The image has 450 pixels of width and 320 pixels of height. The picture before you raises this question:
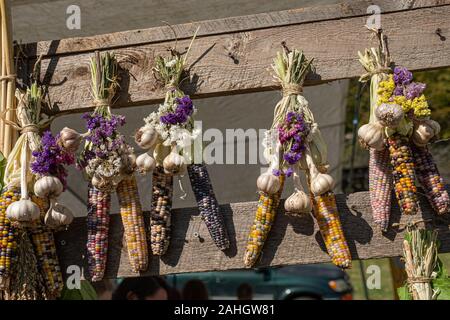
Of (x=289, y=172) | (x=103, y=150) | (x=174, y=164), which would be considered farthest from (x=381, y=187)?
(x=103, y=150)

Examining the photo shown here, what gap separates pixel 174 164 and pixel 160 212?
0.72 ft

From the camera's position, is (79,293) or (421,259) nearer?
(421,259)

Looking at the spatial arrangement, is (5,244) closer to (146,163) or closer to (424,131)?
(146,163)

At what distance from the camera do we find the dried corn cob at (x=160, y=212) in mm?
2492

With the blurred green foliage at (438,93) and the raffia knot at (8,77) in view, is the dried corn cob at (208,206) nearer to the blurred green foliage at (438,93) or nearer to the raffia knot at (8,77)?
the raffia knot at (8,77)

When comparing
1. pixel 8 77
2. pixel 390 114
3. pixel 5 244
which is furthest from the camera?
pixel 8 77

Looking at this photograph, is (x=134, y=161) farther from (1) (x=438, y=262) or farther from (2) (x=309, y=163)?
(1) (x=438, y=262)

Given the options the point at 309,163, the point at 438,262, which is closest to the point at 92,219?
the point at 309,163

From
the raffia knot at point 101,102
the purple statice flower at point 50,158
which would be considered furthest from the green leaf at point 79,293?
the raffia knot at point 101,102

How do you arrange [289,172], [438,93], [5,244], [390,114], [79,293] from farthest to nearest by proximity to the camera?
1. [438,93]
2. [79,293]
3. [5,244]
4. [289,172]
5. [390,114]

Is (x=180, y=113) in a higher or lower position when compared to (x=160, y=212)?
higher

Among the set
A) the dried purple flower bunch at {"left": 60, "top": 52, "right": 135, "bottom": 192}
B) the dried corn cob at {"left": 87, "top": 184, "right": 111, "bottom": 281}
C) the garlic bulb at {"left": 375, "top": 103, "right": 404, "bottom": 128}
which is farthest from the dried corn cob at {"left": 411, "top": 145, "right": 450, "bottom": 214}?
the dried corn cob at {"left": 87, "top": 184, "right": 111, "bottom": 281}

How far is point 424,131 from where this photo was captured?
90.5 inches
